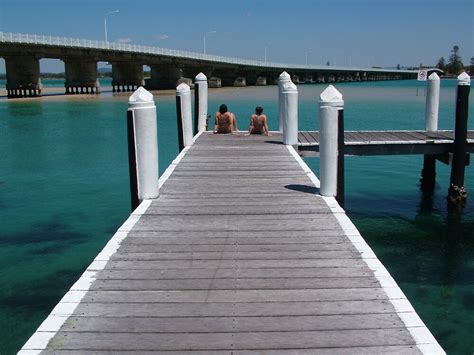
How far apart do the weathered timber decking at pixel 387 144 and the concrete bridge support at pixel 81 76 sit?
77.1m

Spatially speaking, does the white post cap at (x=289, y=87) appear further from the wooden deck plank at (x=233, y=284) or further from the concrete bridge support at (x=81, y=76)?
the concrete bridge support at (x=81, y=76)

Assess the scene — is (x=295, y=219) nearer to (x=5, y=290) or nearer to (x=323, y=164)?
(x=323, y=164)

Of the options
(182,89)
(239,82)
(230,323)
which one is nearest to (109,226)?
(182,89)

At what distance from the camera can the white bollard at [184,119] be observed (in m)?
13.4

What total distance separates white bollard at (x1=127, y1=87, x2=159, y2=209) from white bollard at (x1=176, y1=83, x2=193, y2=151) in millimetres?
5390

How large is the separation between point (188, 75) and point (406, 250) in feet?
416

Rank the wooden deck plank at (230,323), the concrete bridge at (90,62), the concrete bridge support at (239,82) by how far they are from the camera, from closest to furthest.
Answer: the wooden deck plank at (230,323), the concrete bridge at (90,62), the concrete bridge support at (239,82)

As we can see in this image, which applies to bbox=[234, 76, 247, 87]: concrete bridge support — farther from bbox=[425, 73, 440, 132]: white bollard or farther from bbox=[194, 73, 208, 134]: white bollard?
bbox=[194, 73, 208, 134]: white bollard

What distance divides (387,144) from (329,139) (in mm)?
7155

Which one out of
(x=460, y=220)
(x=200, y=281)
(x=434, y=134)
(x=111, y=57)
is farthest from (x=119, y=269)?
(x=111, y=57)

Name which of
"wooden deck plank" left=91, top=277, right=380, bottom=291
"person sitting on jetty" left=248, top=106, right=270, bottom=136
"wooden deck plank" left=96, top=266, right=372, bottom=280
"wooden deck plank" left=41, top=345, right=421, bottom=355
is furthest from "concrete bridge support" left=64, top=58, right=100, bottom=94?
"wooden deck plank" left=41, top=345, right=421, bottom=355

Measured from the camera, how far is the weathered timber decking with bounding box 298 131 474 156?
46.4 feet

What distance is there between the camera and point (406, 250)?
42.0 ft

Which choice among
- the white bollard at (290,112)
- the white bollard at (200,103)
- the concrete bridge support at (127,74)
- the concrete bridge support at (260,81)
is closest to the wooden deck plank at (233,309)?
the white bollard at (290,112)
